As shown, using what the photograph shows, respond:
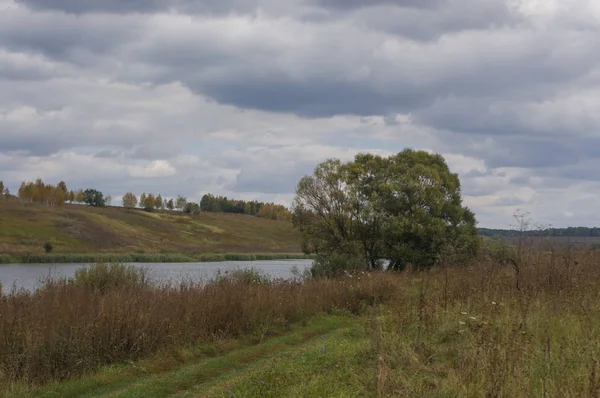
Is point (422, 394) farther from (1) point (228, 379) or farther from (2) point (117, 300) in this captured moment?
(2) point (117, 300)

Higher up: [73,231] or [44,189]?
[44,189]

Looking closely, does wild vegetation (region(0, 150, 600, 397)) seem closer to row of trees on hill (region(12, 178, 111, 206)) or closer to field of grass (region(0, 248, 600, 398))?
field of grass (region(0, 248, 600, 398))

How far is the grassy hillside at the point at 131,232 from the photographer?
8788cm

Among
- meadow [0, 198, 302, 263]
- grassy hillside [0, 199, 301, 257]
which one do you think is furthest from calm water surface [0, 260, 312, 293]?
grassy hillside [0, 199, 301, 257]

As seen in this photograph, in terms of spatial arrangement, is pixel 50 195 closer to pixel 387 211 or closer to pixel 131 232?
pixel 131 232

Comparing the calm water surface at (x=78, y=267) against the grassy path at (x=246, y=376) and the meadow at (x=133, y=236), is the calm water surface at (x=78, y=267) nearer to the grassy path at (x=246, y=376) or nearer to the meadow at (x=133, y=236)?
the grassy path at (x=246, y=376)

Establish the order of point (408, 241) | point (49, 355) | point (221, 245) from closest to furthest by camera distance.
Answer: point (49, 355)
point (408, 241)
point (221, 245)

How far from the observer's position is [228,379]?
35.1 ft

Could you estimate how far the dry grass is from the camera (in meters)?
6.97

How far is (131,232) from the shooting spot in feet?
378

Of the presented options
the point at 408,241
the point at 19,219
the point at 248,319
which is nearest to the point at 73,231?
the point at 19,219

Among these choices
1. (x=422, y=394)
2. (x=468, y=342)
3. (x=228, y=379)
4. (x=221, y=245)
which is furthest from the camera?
(x=221, y=245)

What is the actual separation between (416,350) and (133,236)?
10703 cm

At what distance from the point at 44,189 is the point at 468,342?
535ft
